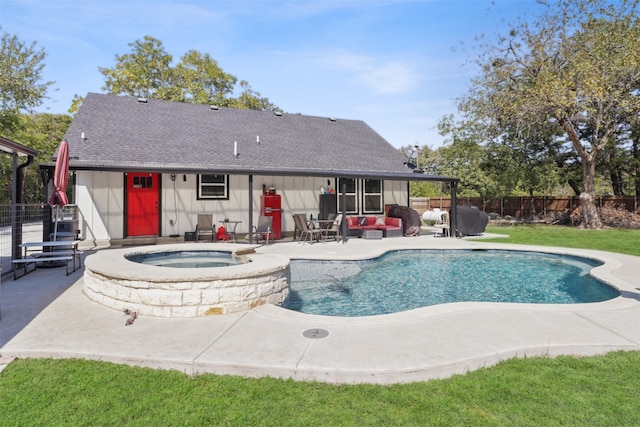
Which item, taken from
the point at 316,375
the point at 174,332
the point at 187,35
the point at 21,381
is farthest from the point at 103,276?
the point at 187,35

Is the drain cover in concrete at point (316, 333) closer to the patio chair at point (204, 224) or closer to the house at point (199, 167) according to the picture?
the house at point (199, 167)

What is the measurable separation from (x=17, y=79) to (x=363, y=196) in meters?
20.9

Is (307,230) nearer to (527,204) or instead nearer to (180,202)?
(180,202)

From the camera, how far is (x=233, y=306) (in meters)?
4.70

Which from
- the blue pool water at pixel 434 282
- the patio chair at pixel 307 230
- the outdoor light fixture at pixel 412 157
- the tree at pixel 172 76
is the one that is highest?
the tree at pixel 172 76

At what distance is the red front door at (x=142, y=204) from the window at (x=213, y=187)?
1451mm

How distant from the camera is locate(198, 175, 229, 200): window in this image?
1286 cm

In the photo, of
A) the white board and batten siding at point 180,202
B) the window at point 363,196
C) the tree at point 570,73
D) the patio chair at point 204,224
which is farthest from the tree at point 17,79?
the tree at point 570,73

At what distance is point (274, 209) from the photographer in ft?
43.5

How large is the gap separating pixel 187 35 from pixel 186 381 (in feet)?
39.2

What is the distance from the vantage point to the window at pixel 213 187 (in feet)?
42.2

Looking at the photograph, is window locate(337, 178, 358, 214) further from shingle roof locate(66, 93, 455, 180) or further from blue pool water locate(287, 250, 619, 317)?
blue pool water locate(287, 250, 619, 317)

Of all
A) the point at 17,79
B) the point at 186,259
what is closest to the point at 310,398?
the point at 186,259

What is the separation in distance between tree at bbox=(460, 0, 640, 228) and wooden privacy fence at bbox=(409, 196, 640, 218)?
2.87 meters
